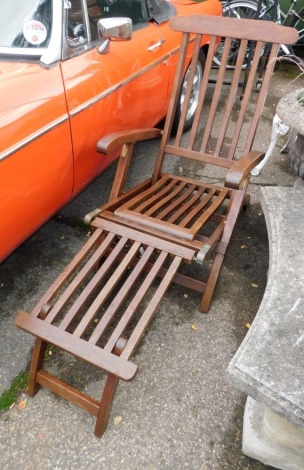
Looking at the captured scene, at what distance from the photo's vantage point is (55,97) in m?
1.88

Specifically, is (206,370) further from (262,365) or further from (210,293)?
(262,365)

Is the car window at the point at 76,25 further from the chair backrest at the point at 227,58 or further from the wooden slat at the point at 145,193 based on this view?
the wooden slat at the point at 145,193

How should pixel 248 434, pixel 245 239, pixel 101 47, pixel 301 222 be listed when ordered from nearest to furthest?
1. pixel 248 434
2. pixel 301 222
3. pixel 101 47
4. pixel 245 239

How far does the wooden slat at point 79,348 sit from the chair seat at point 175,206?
69 cm

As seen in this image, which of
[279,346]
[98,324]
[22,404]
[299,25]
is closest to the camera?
[279,346]

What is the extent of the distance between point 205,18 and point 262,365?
6.64ft

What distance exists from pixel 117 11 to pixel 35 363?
229cm

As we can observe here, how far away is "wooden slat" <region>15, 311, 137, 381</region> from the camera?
1.44m

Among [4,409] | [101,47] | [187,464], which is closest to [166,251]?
[187,464]

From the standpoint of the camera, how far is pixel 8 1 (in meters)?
2.04

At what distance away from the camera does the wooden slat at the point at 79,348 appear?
1.44 meters

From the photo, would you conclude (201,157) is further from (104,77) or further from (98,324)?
(98,324)

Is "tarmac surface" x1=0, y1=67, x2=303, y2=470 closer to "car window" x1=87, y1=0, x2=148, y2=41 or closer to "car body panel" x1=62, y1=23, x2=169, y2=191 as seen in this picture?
"car body panel" x1=62, y1=23, x2=169, y2=191

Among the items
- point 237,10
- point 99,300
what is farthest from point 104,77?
point 237,10
